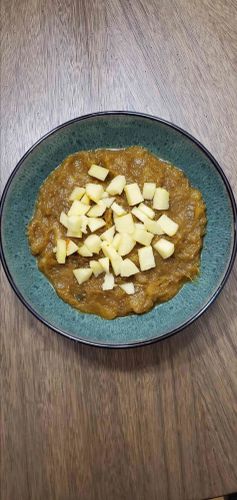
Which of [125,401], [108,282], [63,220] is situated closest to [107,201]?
[63,220]

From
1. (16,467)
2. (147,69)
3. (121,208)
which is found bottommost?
(16,467)

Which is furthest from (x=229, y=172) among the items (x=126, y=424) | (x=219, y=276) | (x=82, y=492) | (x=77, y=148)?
(x=82, y=492)

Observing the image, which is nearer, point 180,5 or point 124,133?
point 124,133

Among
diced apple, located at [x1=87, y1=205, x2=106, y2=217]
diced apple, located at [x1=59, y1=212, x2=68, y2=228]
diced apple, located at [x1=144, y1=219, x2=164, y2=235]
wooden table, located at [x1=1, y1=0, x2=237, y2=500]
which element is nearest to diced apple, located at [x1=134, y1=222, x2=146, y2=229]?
diced apple, located at [x1=144, y1=219, x2=164, y2=235]

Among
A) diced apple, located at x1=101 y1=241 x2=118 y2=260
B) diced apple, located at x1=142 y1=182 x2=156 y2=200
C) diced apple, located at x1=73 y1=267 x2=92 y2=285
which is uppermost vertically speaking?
diced apple, located at x1=142 y1=182 x2=156 y2=200

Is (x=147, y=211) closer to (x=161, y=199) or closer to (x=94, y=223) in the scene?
(x=161, y=199)

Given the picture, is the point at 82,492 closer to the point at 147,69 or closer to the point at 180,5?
the point at 147,69

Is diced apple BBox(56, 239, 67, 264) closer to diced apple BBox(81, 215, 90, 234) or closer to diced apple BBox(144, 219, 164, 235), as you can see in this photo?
diced apple BBox(81, 215, 90, 234)

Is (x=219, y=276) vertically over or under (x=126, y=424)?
over
